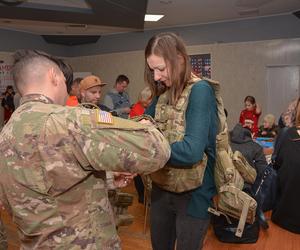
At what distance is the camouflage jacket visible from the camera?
0.88m

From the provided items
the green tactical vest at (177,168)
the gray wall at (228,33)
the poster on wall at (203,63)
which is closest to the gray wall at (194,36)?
the gray wall at (228,33)

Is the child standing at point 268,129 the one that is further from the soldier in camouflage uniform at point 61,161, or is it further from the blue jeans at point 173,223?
the soldier in camouflage uniform at point 61,161

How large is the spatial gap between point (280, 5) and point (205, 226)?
6.01 m

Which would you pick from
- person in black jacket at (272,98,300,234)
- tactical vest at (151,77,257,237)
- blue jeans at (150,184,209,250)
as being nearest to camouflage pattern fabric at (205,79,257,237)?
tactical vest at (151,77,257,237)

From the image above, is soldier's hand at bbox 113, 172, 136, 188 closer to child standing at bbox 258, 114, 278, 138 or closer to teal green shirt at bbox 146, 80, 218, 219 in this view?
teal green shirt at bbox 146, 80, 218, 219

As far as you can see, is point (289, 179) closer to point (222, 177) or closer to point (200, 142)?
point (222, 177)

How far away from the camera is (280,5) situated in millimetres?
6305

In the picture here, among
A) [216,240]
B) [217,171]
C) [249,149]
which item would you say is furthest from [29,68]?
[216,240]

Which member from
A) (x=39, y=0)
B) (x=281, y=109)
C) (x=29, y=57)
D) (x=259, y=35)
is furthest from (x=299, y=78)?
(x=29, y=57)

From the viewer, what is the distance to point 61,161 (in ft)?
2.91

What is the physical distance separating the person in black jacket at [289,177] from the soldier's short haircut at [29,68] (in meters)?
2.59

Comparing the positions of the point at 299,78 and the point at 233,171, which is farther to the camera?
the point at 299,78

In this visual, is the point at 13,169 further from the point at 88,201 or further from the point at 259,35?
the point at 259,35

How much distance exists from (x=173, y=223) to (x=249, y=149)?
1799 mm
